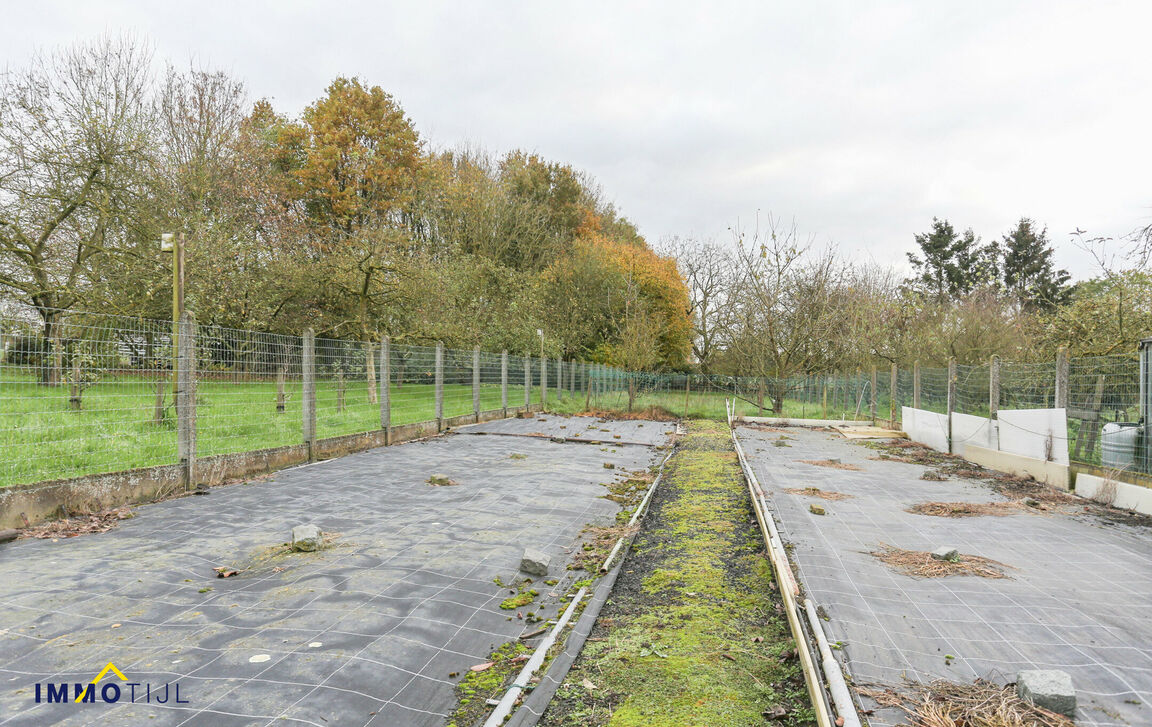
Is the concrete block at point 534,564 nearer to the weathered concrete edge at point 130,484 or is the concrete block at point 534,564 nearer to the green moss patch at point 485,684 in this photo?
the green moss patch at point 485,684

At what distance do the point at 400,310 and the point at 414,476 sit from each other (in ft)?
29.9

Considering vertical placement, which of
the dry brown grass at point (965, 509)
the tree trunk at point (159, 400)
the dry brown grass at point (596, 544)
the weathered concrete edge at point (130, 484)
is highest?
the tree trunk at point (159, 400)

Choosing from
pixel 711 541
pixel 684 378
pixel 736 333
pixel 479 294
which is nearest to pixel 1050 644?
pixel 711 541

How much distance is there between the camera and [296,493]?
6.21 metres

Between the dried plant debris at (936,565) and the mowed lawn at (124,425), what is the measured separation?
6608mm

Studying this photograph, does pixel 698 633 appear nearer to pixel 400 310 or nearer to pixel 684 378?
pixel 400 310

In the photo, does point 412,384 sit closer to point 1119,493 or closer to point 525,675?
point 525,675

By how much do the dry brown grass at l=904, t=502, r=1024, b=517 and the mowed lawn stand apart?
7386 mm

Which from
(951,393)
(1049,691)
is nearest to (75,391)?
(1049,691)

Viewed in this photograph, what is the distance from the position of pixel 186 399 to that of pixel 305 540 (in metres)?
3.13

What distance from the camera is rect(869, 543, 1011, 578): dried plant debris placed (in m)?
4.21

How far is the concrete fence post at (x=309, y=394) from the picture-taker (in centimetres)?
821

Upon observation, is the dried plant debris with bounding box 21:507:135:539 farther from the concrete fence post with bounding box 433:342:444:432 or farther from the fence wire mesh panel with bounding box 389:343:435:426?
the concrete fence post with bounding box 433:342:444:432

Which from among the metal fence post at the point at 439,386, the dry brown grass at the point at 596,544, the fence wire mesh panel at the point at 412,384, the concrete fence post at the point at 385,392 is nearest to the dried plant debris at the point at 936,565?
the dry brown grass at the point at 596,544
